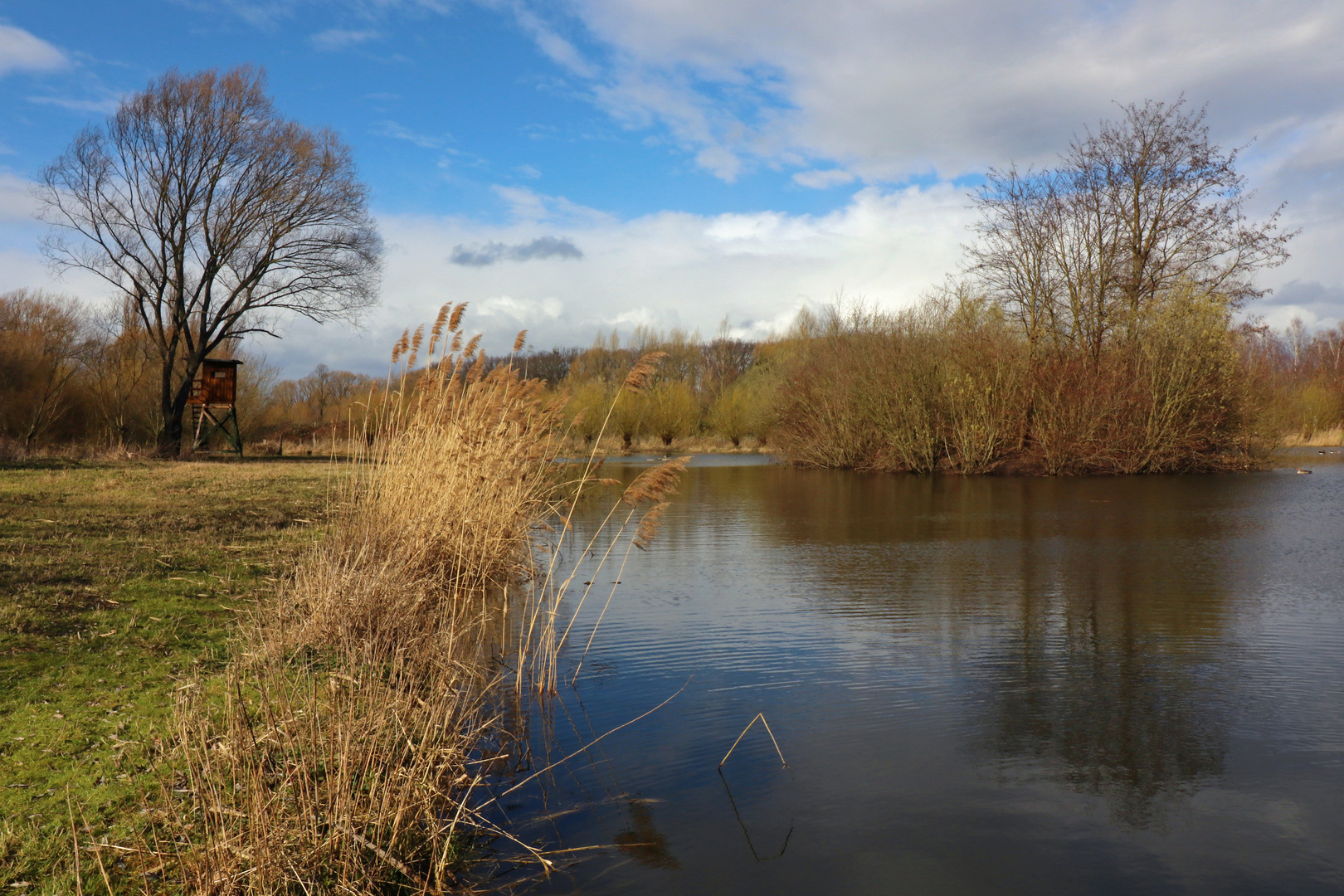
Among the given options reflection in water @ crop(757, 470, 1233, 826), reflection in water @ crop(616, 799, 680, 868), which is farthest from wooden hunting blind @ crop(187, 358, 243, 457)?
reflection in water @ crop(616, 799, 680, 868)

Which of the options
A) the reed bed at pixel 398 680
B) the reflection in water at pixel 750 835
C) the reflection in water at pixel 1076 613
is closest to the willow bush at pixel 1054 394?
the reflection in water at pixel 1076 613

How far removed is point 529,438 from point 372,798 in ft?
15.4

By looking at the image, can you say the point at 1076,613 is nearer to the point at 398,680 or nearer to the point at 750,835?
the point at 750,835

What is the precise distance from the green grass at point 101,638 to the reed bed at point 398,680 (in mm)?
200

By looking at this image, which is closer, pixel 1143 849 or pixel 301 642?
pixel 1143 849

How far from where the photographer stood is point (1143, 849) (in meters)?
3.06

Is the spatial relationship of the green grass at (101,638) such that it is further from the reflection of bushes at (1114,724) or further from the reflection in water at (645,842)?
the reflection of bushes at (1114,724)

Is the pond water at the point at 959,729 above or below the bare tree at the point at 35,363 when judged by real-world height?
below

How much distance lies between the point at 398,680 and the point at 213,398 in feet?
81.9

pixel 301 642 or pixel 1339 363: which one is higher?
pixel 1339 363

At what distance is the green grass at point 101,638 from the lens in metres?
2.66

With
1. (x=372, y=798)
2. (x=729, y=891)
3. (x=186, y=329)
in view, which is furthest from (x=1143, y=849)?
(x=186, y=329)

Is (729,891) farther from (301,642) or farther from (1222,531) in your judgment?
(1222,531)

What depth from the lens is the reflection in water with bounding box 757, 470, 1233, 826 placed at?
388 cm
